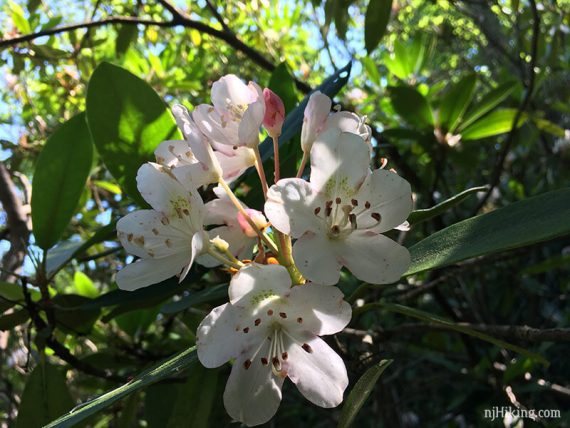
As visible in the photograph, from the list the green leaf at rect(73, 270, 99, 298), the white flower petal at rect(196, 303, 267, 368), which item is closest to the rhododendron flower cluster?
the white flower petal at rect(196, 303, 267, 368)

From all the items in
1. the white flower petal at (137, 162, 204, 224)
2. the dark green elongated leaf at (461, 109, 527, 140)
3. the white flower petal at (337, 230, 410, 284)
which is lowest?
the white flower petal at (337, 230, 410, 284)

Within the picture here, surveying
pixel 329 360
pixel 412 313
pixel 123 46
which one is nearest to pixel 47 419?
pixel 329 360

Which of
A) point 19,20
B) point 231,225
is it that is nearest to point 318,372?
point 231,225

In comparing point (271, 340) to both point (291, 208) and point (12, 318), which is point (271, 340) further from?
point (12, 318)

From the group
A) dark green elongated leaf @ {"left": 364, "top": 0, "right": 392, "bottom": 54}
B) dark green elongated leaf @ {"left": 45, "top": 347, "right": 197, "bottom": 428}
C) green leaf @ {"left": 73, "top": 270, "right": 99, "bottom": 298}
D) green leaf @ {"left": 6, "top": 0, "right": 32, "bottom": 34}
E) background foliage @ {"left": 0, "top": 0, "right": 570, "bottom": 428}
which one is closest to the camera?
dark green elongated leaf @ {"left": 45, "top": 347, "right": 197, "bottom": 428}

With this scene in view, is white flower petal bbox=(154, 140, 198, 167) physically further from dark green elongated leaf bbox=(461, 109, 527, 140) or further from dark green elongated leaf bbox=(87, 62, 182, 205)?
dark green elongated leaf bbox=(461, 109, 527, 140)

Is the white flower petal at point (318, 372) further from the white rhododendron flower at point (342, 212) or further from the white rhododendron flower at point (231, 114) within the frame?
the white rhododendron flower at point (231, 114)

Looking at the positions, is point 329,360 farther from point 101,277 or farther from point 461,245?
point 101,277
